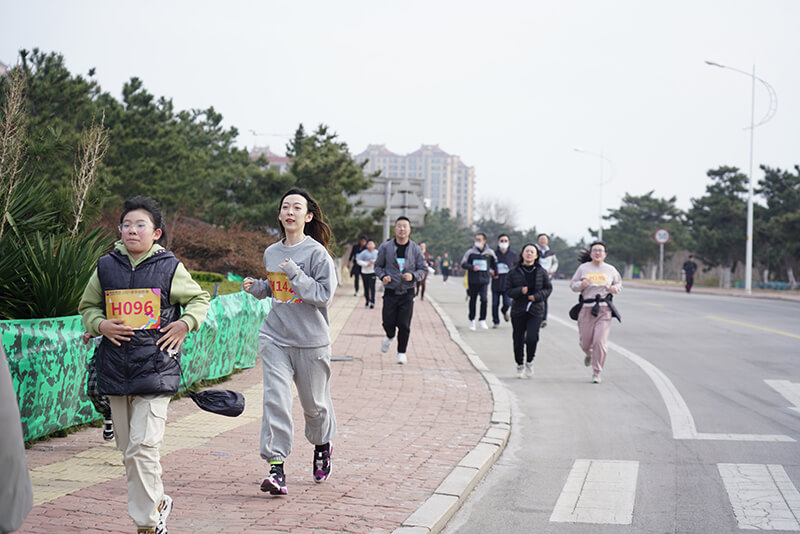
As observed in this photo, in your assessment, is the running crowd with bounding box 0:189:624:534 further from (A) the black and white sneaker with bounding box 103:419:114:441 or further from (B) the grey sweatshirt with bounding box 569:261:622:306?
(B) the grey sweatshirt with bounding box 569:261:622:306

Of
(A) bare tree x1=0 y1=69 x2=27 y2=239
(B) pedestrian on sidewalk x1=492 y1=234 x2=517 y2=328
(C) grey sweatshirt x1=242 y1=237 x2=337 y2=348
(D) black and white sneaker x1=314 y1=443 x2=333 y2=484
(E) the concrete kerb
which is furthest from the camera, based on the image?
(B) pedestrian on sidewalk x1=492 y1=234 x2=517 y2=328

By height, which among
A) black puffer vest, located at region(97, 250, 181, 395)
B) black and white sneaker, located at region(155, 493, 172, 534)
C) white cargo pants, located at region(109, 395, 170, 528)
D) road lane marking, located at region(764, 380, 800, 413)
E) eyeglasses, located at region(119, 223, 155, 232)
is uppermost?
eyeglasses, located at region(119, 223, 155, 232)

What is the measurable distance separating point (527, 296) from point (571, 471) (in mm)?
5117

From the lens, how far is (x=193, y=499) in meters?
5.27

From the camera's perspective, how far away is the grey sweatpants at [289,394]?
5465 millimetres

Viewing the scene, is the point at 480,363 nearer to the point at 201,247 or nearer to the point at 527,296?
the point at 527,296

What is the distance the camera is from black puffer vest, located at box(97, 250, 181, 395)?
435cm

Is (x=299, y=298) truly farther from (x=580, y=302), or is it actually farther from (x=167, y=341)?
(x=580, y=302)

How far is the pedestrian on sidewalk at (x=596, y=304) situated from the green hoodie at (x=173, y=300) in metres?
7.80

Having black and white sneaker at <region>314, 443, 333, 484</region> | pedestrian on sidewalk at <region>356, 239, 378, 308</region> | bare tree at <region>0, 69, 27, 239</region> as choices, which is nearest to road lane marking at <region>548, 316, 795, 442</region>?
black and white sneaker at <region>314, 443, 333, 484</region>

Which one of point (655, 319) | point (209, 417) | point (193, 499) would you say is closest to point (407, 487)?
point (193, 499)

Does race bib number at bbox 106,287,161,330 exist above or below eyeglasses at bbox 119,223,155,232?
below

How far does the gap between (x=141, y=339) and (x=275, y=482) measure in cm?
143

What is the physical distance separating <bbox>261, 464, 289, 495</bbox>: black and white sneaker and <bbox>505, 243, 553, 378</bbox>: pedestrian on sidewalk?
22.1 feet
